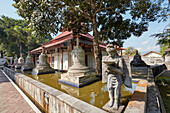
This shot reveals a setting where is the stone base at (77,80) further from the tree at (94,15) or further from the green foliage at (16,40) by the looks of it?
the green foliage at (16,40)

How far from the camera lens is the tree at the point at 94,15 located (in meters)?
5.34

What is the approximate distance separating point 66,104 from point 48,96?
1.03m

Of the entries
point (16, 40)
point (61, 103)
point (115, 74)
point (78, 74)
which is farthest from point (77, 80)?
point (16, 40)

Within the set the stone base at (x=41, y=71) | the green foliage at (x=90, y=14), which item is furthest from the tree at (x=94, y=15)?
the stone base at (x=41, y=71)

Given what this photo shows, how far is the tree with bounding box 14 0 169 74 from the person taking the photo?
17.5ft

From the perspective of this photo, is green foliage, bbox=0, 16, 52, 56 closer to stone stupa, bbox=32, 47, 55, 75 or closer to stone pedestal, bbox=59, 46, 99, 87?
stone stupa, bbox=32, 47, 55, 75

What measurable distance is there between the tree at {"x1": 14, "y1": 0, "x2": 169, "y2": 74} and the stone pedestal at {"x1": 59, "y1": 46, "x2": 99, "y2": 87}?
173cm

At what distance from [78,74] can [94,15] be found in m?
5.15

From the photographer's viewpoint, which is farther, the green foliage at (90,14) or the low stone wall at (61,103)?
the green foliage at (90,14)

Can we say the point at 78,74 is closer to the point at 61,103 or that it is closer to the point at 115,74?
the point at 61,103

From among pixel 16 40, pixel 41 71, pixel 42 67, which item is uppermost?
pixel 16 40

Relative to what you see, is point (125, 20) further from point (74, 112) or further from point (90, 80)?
point (74, 112)

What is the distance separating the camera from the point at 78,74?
5.32 meters

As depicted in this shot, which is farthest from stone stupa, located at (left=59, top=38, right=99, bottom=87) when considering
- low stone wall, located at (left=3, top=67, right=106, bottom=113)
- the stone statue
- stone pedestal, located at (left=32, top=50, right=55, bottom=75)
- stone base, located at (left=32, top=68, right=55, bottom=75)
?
stone pedestal, located at (left=32, top=50, right=55, bottom=75)
